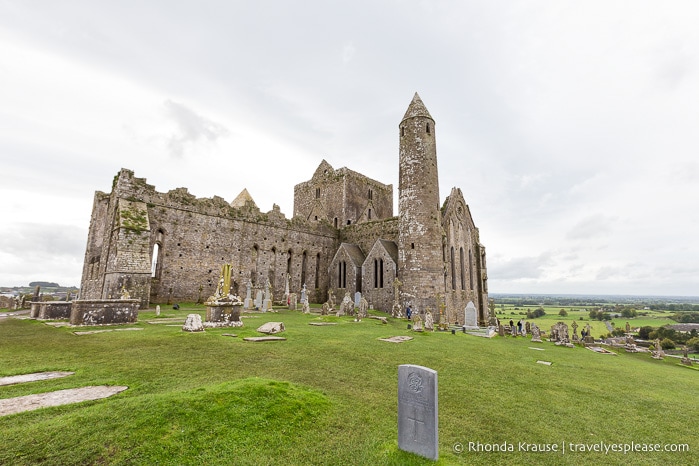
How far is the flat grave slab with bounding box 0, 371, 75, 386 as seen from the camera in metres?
5.48

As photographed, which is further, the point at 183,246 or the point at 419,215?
the point at 183,246

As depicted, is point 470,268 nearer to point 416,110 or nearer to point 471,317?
point 471,317

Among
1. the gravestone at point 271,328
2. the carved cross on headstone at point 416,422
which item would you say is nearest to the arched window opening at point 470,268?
the gravestone at point 271,328

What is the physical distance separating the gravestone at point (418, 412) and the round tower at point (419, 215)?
1840 cm

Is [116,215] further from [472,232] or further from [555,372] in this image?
[472,232]

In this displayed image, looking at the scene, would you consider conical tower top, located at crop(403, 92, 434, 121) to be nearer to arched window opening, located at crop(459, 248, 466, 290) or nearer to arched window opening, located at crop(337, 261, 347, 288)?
arched window opening, located at crop(459, 248, 466, 290)

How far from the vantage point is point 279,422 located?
4238 millimetres

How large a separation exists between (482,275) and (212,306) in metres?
23.4

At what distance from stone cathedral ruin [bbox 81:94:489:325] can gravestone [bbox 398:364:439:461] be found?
663 inches

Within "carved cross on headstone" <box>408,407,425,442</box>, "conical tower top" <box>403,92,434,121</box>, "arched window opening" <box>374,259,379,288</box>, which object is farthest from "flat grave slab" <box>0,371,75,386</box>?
"conical tower top" <box>403,92,434,121</box>

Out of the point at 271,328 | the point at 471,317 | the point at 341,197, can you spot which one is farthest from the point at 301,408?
the point at 341,197

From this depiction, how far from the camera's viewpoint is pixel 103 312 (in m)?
12.5

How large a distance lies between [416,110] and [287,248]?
1667 centimetres

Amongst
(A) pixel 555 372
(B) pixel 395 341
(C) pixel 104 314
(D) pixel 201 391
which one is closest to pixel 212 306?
(C) pixel 104 314
